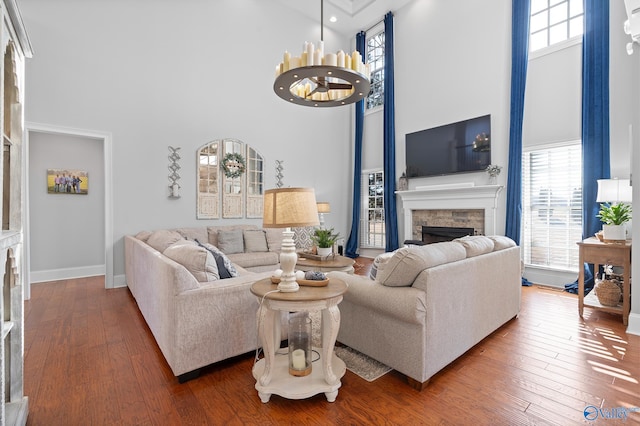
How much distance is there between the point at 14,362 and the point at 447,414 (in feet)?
7.63

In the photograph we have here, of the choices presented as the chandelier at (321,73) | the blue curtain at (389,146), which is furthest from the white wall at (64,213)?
the blue curtain at (389,146)

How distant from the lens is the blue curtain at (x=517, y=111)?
16.0ft

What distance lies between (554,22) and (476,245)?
449 cm

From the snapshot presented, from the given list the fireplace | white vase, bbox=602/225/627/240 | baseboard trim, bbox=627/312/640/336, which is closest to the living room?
the fireplace

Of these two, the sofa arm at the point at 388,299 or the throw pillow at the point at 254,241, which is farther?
the throw pillow at the point at 254,241

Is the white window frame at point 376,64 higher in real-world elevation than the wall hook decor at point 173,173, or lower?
higher

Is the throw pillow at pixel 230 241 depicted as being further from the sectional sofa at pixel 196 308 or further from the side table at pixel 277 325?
the side table at pixel 277 325

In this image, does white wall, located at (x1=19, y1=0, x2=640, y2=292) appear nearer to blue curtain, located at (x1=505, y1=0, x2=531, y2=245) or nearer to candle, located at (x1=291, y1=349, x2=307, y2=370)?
blue curtain, located at (x1=505, y1=0, x2=531, y2=245)

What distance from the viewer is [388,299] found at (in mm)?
2023

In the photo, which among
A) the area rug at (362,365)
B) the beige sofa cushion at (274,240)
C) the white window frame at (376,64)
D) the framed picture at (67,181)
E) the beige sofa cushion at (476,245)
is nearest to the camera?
the area rug at (362,365)

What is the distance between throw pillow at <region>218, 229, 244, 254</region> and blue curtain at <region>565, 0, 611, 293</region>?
16.2ft

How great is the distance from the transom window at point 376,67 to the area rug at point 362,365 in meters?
6.21

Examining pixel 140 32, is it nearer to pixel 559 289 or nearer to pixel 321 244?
pixel 321 244

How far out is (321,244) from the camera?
13.9 feet
